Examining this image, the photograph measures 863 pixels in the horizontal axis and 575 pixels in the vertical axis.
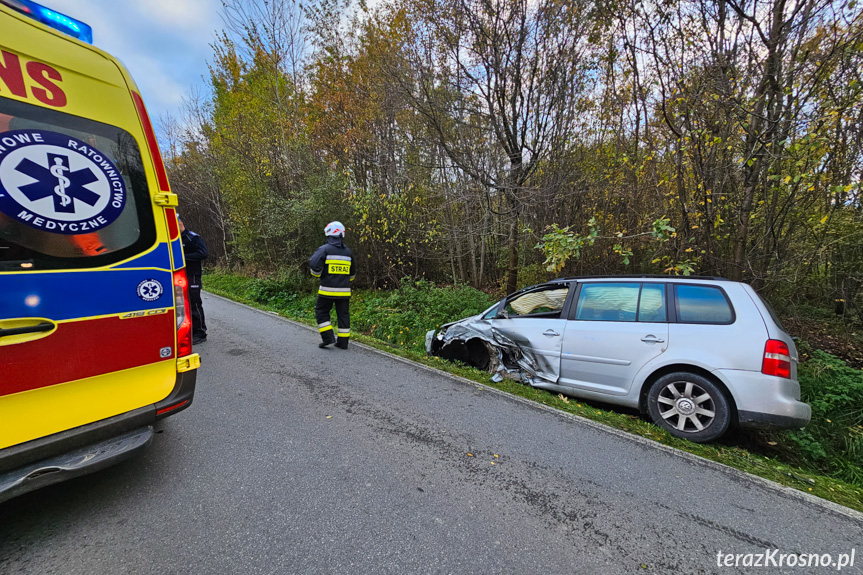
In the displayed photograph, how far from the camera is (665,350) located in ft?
10.9

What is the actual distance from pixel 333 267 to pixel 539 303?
3066 mm

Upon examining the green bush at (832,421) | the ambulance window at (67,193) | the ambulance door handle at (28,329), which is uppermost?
the ambulance window at (67,193)

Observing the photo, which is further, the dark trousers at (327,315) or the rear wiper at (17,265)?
the dark trousers at (327,315)

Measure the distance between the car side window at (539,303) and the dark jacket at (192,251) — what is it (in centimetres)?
484

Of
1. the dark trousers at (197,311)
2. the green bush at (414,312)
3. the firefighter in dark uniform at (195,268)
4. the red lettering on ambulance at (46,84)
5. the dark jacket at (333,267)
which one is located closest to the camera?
the red lettering on ambulance at (46,84)

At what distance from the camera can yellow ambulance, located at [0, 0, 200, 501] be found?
1.71m

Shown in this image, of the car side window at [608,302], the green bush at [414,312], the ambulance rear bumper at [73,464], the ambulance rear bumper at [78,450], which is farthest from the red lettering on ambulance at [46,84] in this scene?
the green bush at [414,312]

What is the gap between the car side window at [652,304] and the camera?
3514 mm

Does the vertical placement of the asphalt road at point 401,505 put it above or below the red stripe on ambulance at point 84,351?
below

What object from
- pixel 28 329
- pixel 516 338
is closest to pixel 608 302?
pixel 516 338

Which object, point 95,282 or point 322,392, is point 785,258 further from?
point 95,282

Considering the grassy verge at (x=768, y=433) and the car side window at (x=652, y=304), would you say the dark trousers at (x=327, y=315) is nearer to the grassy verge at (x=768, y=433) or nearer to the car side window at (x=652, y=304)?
the grassy verge at (x=768, y=433)

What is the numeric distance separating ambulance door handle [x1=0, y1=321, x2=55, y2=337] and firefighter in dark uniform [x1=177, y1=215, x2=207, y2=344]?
152 inches

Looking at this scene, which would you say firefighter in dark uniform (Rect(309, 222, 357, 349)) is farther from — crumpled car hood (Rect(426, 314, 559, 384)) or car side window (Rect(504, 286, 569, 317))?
car side window (Rect(504, 286, 569, 317))
